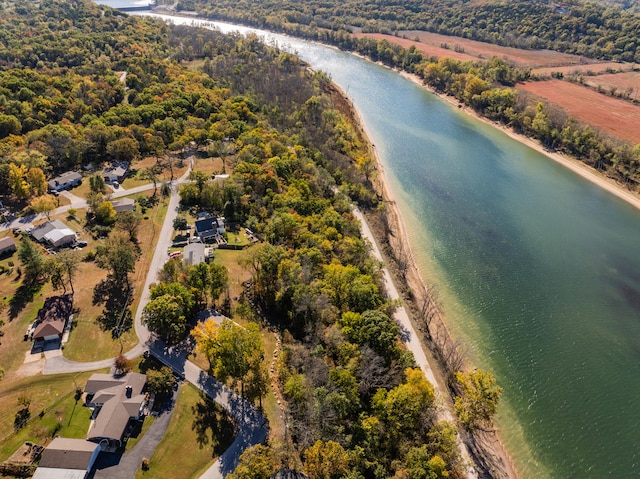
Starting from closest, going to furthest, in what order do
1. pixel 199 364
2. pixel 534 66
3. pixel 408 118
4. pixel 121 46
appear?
1. pixel 199 364
2. pixel 408 118
3. pixel 121 46
4. pixel 534 66

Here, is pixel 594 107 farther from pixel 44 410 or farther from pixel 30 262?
pixel 44 410

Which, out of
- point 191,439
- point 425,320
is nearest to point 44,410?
point 191,439

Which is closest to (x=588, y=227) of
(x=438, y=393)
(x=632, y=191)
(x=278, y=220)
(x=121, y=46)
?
(x=632, y=191)

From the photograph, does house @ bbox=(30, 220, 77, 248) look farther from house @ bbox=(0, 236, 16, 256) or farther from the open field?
the open field

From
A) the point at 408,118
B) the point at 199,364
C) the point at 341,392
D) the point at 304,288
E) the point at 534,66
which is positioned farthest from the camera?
the point at 534,66

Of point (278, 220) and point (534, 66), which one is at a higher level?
point (534, 66)

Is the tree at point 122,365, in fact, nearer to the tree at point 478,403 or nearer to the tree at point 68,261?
the tree at point 68,261

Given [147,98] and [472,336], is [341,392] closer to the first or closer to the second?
[472,336]
